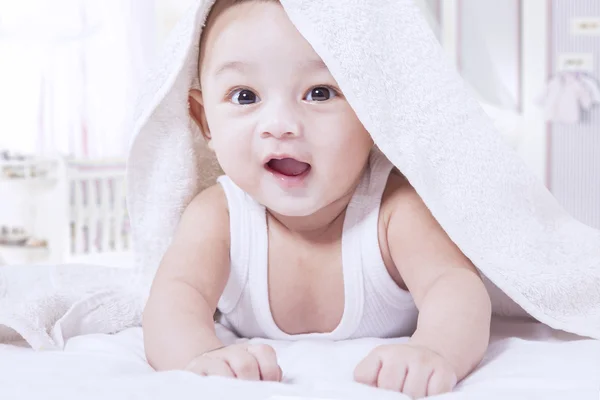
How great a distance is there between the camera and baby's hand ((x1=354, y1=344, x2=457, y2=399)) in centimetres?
57

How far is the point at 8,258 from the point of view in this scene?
3191 mm

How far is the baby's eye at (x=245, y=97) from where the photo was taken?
78cm

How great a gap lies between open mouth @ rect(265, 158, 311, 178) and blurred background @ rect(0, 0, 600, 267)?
7.17 feet

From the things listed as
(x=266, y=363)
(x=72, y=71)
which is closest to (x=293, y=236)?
(x=266, y=363)

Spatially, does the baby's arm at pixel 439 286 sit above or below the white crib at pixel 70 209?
above

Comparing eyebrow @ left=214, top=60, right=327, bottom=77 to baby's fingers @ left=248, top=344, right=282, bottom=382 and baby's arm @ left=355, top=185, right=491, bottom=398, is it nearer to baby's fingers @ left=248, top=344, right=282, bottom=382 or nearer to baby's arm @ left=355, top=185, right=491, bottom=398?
baby's arm @ left=355, top=185, right=491, bottom=398

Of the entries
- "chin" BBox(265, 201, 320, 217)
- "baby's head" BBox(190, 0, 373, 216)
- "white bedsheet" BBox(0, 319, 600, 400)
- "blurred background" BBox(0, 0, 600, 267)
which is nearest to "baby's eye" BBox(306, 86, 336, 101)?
"baby's head" BBox(190, 0, 373, 216)

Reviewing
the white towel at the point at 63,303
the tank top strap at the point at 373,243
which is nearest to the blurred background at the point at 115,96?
the white towel at the point at 63,303

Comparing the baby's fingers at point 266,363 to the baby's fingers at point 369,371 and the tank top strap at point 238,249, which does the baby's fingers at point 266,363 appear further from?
the tank top strap at point 238,249

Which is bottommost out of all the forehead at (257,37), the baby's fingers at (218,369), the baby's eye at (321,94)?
the baby's fingers at (218,369)

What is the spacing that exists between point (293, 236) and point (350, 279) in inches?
3.8

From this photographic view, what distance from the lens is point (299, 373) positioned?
640 mm

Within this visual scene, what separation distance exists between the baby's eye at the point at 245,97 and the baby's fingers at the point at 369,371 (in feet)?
1.09

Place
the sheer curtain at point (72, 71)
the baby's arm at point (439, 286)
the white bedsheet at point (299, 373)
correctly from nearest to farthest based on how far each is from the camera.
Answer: the white bedsheet at point (299, 373), the baby's arm at point (439, 286), the sheer curtain at point (72, 71)
